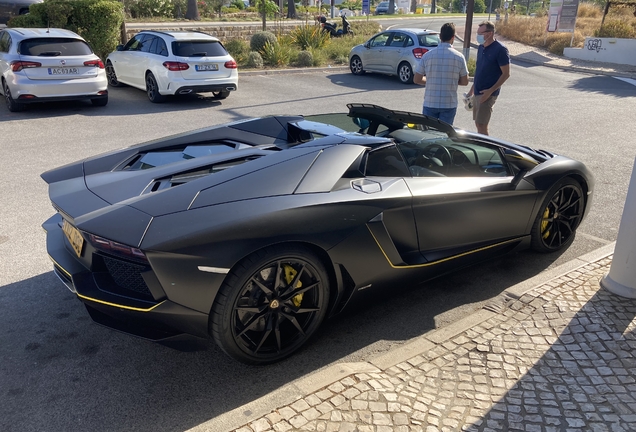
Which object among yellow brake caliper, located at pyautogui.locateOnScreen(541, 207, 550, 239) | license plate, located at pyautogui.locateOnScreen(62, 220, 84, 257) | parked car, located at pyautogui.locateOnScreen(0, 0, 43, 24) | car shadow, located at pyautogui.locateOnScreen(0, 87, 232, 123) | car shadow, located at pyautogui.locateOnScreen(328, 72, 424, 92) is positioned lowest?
car shadow, located at pyautogui.locateOnScreen(328, 72, 424, 92)

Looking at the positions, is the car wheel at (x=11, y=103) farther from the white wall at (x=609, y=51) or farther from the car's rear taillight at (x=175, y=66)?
the white wall at (x=609, y=51)

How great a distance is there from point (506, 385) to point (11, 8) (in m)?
23.8

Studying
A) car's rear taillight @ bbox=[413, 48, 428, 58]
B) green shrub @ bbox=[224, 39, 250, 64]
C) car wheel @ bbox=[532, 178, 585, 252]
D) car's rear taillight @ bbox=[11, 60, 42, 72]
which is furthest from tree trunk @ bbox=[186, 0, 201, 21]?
car wheel @ bbox=[532, 178, 585, 252]

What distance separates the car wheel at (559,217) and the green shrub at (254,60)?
13987mm

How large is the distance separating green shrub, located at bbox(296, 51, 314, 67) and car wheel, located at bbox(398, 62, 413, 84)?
334cm

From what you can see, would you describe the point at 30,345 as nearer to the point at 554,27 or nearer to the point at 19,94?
the point at 19,94

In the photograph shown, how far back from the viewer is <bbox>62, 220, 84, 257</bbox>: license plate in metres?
3.28

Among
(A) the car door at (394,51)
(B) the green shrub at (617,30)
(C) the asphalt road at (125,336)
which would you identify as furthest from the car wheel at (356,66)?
(B) the green shrub at (617,30)

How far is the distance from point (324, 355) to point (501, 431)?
1.19m

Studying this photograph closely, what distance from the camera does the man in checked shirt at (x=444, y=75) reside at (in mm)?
7240

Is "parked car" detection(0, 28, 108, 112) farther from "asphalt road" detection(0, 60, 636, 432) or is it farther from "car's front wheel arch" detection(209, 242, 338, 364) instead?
"car's front wheel arch" detection(209, 242, 338, 364)

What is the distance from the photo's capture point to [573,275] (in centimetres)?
452

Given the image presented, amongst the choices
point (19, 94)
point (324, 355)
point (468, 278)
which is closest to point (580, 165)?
point (468, 278)

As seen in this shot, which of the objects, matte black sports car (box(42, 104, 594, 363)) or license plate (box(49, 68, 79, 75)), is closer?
matte black sports car (box(42, 104, 594, 363))
